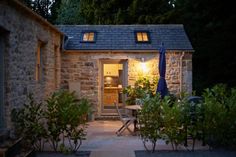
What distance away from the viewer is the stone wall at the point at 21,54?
Answer: 9430 millimetres

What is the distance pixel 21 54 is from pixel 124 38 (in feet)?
26.7

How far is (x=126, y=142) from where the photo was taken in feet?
38.9

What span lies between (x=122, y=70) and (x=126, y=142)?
6.77 meters

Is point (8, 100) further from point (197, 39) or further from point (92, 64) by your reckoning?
point (197, 39)

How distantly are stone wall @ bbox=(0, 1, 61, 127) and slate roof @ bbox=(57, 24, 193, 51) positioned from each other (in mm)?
3668

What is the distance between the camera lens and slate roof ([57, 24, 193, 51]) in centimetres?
1772

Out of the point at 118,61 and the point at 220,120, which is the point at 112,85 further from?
the point at 220,120

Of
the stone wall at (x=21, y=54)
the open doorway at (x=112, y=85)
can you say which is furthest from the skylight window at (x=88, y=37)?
the stone wall at (x=21, y=54)

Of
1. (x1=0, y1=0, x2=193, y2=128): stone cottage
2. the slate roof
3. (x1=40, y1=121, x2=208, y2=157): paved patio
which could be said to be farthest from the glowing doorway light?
(x1=40, y1=121, x2=208, y2=157): paved patio

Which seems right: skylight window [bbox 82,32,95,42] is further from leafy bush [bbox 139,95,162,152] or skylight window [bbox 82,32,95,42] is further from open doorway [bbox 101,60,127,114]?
leafy bush [bbox 139,95,162,152]

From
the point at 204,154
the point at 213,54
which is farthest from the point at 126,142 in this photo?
the point at 213,54

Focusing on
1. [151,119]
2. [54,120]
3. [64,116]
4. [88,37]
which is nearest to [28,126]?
[54,120]

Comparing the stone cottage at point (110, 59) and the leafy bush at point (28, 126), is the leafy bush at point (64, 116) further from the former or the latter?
the stone cottage at point (110, 59)

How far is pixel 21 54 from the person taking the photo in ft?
34.7
